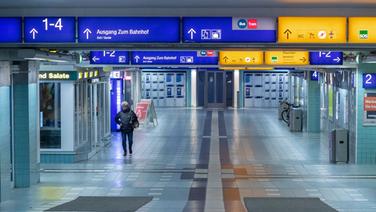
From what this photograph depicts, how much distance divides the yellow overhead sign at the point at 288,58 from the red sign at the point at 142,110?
1182 centimetres

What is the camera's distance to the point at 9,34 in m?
10.6

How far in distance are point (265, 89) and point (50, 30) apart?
109 ft

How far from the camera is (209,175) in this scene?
15.5 meters

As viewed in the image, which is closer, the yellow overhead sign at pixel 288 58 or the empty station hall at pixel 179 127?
the empty station hall at pixel 179 127

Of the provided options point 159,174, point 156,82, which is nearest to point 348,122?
point 159,174

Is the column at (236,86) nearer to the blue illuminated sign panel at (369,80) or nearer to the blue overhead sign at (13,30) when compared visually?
the blue illuminated sign panel at (369,80)

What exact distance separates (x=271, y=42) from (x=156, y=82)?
33.5m

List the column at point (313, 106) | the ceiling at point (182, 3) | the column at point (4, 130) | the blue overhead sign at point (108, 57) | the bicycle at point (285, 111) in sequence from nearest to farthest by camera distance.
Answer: the ceiling at point (182, 3), the column at point (4, 130), the blue overhead sign at point (108, 57), the column at point (313, 106), the bicycle at point (285, 111)

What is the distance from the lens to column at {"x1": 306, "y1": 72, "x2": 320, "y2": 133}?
88.2 ft

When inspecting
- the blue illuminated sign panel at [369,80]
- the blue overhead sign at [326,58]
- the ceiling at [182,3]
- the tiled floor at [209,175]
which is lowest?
the tiled floor at [209,175]

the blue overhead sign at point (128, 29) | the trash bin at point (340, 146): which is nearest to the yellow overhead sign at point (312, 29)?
the blue overhead sign at point (128, 29)

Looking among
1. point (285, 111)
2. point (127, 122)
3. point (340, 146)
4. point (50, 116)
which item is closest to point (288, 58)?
point (340, 146)

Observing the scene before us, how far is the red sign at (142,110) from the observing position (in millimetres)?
29764

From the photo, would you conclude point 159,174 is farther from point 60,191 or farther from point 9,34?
point 9,34
